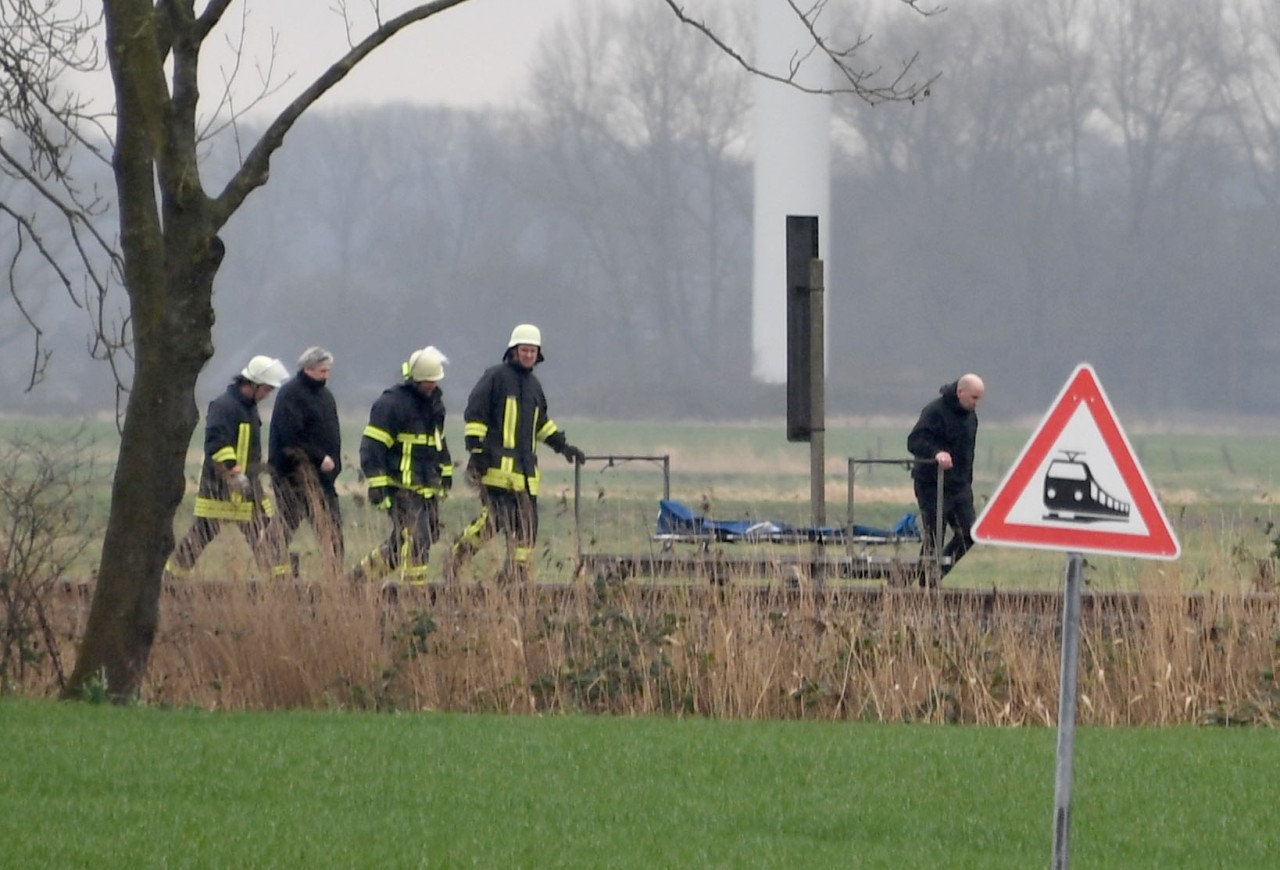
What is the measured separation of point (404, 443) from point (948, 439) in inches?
154

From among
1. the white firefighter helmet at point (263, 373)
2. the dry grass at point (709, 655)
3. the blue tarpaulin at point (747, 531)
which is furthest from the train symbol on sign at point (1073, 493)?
the white firefighter helmet at point (263, 373)

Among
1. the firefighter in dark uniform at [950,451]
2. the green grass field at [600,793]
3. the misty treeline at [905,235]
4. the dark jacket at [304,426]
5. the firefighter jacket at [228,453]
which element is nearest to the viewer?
the green grass field at [600,793]

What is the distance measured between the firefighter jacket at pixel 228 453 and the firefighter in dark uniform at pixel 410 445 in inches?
29.8

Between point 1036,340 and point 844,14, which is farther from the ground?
point 844,14

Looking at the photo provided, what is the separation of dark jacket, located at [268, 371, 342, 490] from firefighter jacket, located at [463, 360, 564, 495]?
0.98 metres

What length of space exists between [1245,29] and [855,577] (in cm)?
4846

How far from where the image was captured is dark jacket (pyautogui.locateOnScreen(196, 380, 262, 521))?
46.3 feet

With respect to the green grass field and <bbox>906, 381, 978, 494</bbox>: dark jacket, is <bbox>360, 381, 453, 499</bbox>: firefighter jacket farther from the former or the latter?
the green grass field

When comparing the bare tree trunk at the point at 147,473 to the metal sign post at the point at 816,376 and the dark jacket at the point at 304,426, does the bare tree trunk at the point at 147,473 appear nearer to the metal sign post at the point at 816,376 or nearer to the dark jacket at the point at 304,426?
the metal sign post at the point at 816,376

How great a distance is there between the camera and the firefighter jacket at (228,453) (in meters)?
14.0

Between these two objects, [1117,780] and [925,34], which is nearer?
[1117,780]

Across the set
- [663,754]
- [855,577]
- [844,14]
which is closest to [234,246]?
[844,14]

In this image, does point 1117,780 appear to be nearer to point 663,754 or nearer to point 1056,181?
point 663,754

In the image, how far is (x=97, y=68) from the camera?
11703 millimetres
